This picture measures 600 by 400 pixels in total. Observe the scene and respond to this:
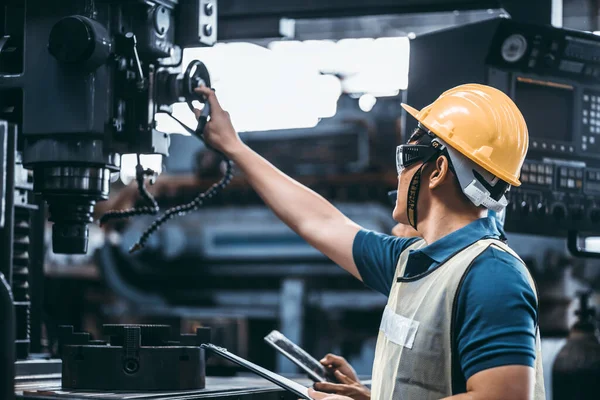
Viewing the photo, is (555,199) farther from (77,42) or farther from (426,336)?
(77,42)

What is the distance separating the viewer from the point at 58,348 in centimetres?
278

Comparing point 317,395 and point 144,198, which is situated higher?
point 144,198

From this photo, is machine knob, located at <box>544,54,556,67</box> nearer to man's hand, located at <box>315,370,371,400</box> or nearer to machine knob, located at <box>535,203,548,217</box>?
machine knob, located at <box>535,203,548,217</box>

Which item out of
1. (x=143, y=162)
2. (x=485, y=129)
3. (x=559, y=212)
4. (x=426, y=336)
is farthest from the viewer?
(x=559, y=212)

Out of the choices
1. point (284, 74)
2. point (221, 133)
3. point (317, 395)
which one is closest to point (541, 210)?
point (221, 133)

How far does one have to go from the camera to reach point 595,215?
276cm

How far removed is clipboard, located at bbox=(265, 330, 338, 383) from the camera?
221 centimetres

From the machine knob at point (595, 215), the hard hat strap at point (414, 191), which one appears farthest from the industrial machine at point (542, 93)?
the hard hat strap at point (414, 191)

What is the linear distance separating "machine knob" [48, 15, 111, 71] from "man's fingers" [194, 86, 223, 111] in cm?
33

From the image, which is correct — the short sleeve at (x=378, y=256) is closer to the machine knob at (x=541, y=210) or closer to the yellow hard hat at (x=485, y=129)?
the yellow hard hat at (x=485, y=129)

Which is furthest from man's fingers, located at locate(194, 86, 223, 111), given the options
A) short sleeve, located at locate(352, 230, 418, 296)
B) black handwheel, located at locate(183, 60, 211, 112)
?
short sleeve, located at locate(352, 230, 418, 296)

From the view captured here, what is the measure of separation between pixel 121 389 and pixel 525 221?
1.31 metres

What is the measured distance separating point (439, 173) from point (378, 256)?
14.7 inches

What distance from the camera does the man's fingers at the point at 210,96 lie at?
87.5 inches
